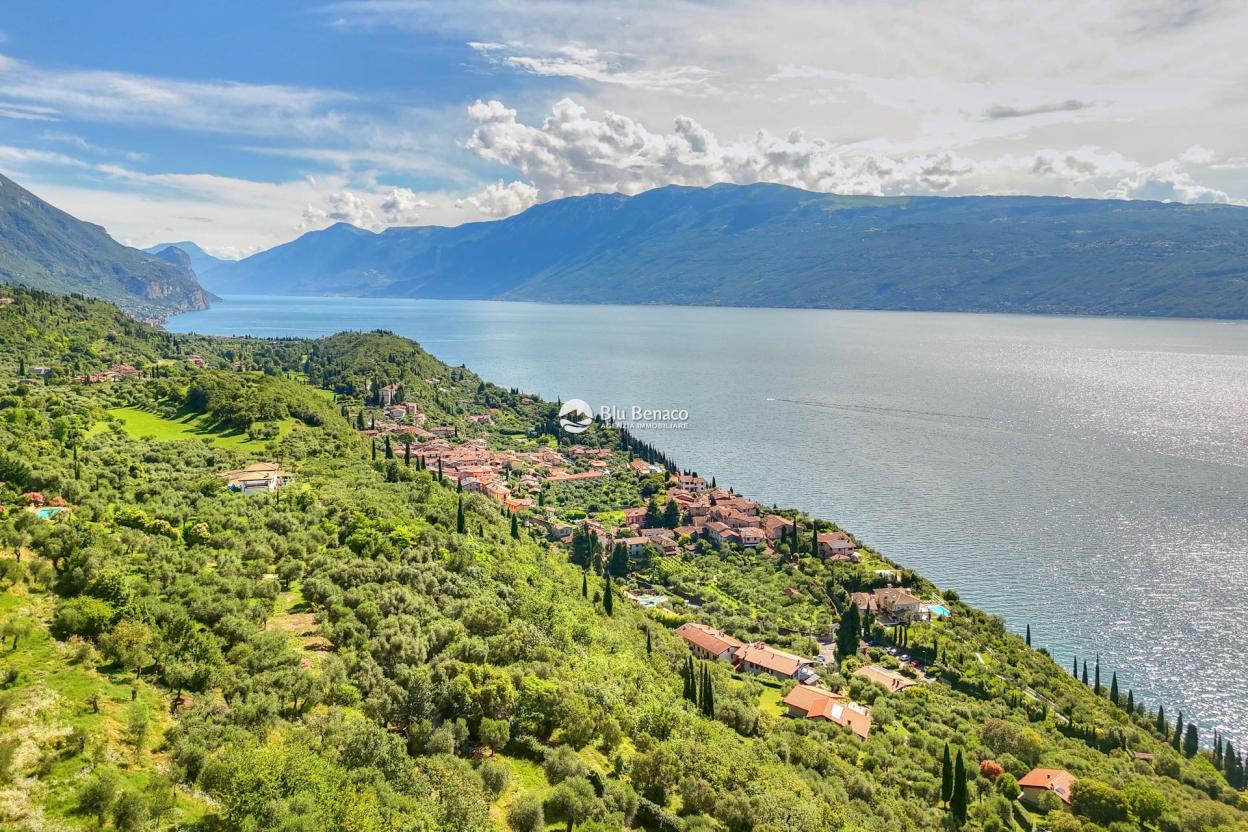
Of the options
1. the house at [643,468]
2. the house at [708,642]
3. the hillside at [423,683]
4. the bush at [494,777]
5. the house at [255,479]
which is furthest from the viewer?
the house at [643,468]

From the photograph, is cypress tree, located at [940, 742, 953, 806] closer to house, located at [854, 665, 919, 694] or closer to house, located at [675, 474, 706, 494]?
house, located at [854, 665, 919, 694]

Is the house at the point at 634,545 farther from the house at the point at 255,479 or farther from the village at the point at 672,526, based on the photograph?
the house at the point at 255,479

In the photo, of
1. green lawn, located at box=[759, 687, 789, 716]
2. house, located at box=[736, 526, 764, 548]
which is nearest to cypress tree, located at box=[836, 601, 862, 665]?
green lawn, located at box=[759, 687, 789, 716]

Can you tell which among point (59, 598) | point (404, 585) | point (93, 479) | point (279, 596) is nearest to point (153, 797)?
point (59, 598)

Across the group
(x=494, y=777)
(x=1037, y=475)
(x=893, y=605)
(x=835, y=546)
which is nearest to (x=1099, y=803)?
(x=893, y=605)

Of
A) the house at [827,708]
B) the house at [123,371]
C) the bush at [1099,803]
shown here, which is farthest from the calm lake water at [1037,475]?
the house at [123,371]
